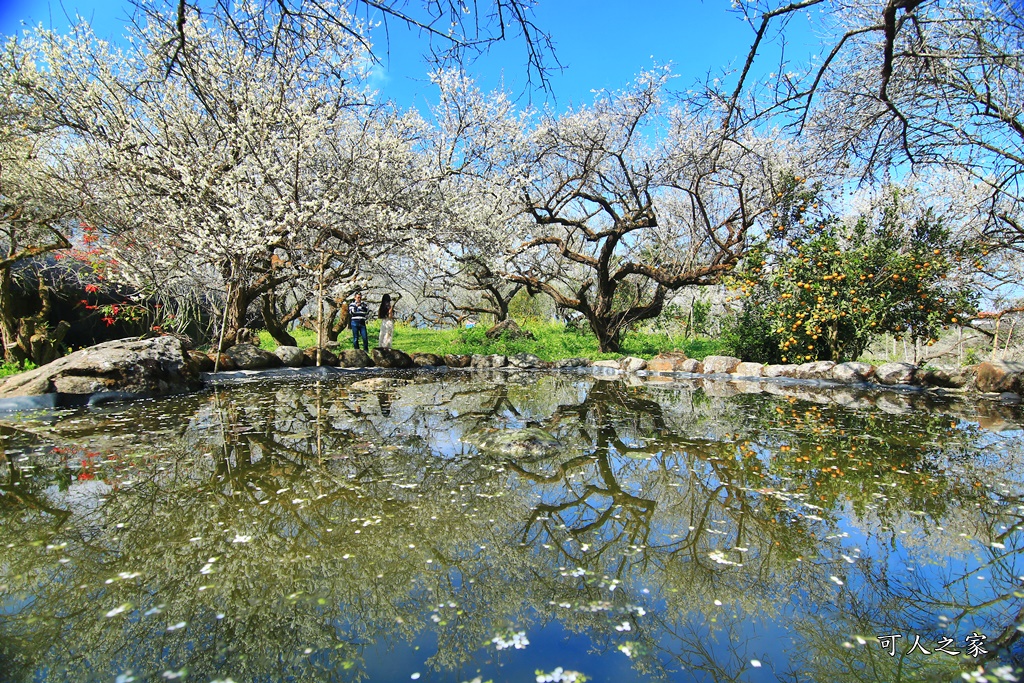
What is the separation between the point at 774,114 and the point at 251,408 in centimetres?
832

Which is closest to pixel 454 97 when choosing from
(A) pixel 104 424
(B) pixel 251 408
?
(B) pixel 251 408

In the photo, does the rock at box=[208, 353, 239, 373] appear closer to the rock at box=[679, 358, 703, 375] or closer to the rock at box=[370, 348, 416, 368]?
the rock at box=[370, 348, 416, 368]

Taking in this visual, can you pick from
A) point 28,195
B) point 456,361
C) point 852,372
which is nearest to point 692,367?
point 852,372

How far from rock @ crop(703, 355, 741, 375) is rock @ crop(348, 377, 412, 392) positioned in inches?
318

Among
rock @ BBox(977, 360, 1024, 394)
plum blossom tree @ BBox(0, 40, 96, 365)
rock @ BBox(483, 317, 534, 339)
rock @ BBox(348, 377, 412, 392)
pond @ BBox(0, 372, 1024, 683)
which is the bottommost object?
rock @ BBox(348, 377, 412, 392)

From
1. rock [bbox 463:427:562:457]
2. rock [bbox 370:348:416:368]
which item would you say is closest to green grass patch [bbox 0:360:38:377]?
rock [bbox 370:348:416:368]

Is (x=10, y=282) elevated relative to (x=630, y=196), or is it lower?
→ lower

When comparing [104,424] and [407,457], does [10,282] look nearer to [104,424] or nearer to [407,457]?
[104,424]

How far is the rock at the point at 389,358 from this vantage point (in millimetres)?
15281

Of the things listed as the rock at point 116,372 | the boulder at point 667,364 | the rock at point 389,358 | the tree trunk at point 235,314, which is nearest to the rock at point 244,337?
A: the tree trunk at point 235,314

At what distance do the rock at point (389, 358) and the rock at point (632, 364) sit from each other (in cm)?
621

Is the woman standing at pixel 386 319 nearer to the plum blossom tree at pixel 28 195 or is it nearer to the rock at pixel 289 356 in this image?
the rock at pixel 289 356

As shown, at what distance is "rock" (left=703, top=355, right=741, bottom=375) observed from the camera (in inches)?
578

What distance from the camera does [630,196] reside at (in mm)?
16594
